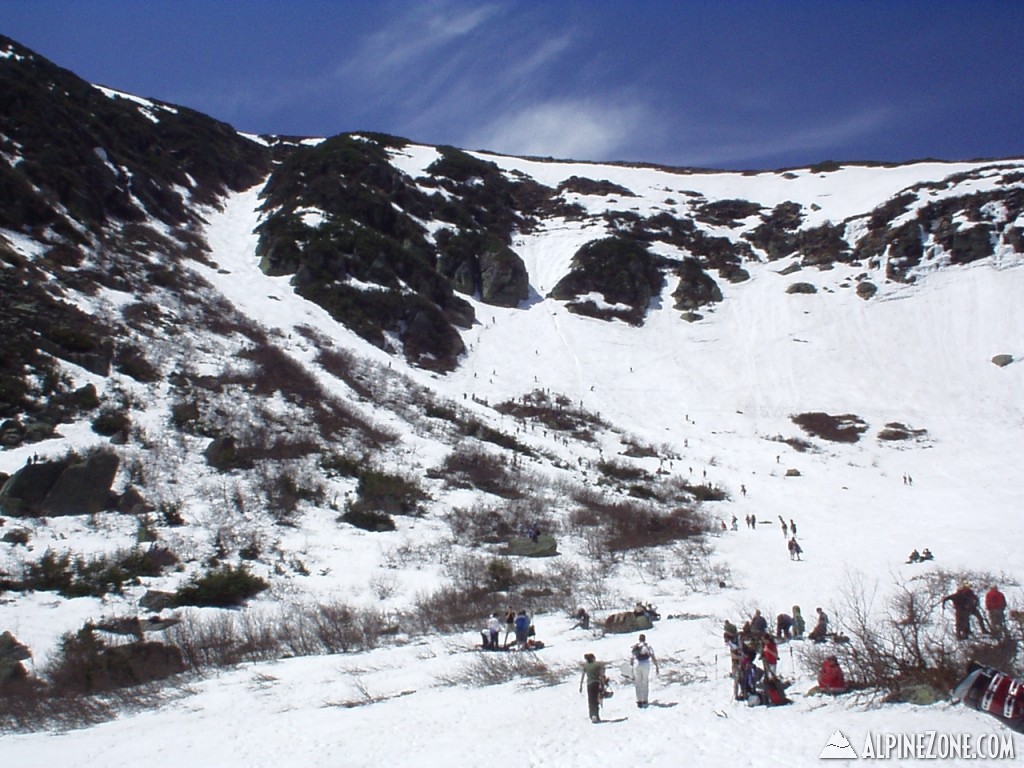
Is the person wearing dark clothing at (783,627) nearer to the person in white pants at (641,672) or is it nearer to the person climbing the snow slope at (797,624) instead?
the person climbing the snow slope at (797,624)

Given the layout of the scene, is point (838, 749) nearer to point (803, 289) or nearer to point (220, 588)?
point (220, 588)

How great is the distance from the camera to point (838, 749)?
7.39 metres

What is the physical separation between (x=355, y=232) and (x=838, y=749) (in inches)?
2376

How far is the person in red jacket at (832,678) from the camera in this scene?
938cm

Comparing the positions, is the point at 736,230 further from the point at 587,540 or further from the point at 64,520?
the point at 64,520

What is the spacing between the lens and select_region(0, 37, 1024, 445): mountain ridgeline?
32500 millimetres

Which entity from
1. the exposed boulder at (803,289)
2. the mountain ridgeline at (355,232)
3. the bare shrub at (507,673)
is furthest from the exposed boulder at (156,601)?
the exposed boulder at (803,289)

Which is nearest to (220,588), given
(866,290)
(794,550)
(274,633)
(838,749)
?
(274,633)

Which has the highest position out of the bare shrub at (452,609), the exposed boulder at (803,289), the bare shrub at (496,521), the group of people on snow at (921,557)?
the exposed boulder at (803,289)

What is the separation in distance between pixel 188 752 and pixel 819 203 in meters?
93.4

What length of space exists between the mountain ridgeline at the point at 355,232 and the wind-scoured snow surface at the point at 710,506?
2580mm

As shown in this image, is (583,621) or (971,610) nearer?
(971,610)

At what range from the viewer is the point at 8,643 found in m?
13.1
